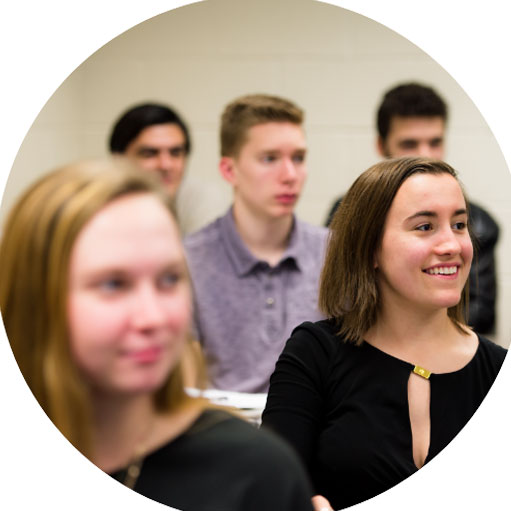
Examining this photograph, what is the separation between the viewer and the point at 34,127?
106 centimetres

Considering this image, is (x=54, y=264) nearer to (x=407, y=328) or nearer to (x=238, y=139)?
(x=238, y=139)

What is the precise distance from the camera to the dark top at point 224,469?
2.90 ft

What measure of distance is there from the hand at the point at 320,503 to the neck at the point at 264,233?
0.30 metres

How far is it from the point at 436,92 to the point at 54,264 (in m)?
0.60

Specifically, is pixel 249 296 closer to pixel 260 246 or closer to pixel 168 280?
pixel 260 246

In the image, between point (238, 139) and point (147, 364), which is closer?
point (147, 364)

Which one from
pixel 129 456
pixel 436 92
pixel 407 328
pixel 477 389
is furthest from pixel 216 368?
pixel 436 92

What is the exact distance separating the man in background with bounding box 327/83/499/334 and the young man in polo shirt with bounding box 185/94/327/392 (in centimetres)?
8

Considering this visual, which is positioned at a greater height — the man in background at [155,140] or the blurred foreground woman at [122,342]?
the man in background at [155,140]

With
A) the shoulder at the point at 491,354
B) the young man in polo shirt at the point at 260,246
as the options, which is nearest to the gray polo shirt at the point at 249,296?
the young man in polo shirt at the point at 260,246

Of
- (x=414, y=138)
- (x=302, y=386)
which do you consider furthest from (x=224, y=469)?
(x=414, y=138)

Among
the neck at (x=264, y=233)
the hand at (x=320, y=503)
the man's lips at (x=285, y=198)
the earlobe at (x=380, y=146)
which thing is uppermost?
the earlobe at (x=380, y=146)

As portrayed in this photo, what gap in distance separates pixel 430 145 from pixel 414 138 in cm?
2

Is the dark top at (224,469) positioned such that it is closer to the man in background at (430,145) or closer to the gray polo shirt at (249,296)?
the gray polo shirt at (249,296)
